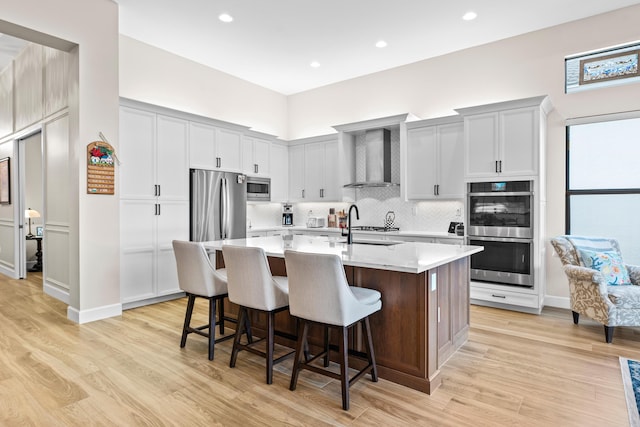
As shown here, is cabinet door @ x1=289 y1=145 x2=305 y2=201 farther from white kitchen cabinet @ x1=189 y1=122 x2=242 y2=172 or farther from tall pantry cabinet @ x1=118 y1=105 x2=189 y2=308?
tall pantry cabinet @ x1=118 y1=105 x2=189 y2=308

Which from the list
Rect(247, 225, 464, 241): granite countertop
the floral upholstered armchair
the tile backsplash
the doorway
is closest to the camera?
the floral upholstered armchair

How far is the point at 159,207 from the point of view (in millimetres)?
4910

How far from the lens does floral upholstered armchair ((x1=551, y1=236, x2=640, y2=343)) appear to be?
3436 millimetres

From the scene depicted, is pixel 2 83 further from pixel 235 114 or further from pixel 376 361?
pixel 376 361

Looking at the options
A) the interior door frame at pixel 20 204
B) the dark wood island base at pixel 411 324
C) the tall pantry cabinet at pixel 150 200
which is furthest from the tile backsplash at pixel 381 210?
the interior door frame at pixel 20 204

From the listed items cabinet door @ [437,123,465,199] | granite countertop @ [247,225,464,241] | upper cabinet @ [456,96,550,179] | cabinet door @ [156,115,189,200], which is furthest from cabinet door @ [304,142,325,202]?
upper cabinet @ [456,96,550,179]

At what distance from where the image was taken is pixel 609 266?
3.78m

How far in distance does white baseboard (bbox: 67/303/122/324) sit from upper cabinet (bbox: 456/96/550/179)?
4.63 meters

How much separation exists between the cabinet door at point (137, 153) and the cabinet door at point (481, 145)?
4.11m

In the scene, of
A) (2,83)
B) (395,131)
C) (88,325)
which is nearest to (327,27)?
(395,131)

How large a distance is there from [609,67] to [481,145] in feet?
A: 5.47

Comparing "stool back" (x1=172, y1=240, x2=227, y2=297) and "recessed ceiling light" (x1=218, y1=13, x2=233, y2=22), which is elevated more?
"recessed ceiling light" (x1=218, y1=13, x2=233, y2=22)

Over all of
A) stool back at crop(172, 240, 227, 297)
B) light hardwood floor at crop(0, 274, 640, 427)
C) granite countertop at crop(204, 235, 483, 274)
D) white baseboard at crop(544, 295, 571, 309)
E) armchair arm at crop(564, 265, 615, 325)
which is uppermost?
granite countertop at crop(204, 235, 483, 274)

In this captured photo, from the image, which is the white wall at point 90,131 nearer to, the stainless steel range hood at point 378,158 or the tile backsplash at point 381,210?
the tile backsplash at point 381,210
